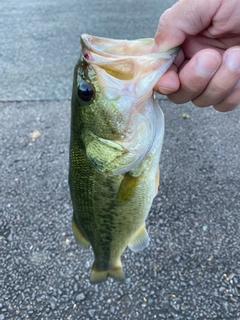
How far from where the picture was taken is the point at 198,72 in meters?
1.18

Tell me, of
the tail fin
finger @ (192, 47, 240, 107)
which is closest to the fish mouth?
finger @ (192, 47, 240, 107)

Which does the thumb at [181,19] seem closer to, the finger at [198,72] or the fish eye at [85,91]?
the finger at [198,72]

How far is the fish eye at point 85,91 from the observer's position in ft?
3.81

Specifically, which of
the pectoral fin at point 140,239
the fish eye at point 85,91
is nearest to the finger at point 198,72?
the fish eye at point 85,91

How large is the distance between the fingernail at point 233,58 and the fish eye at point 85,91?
0.46 meters

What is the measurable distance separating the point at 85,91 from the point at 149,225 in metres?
1.48

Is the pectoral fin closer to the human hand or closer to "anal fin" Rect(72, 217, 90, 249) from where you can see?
"anal fin" Rect(72, 217, 90, 249)

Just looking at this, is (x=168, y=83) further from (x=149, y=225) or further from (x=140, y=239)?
(x=149, y=225)

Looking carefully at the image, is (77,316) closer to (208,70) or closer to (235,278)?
(235,278)

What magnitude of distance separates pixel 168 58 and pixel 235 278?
1.53 m

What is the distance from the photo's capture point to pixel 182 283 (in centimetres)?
213

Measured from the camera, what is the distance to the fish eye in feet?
3.81

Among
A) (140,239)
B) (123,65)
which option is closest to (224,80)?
(123,65)

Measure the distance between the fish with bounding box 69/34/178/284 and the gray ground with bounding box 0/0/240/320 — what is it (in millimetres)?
818
